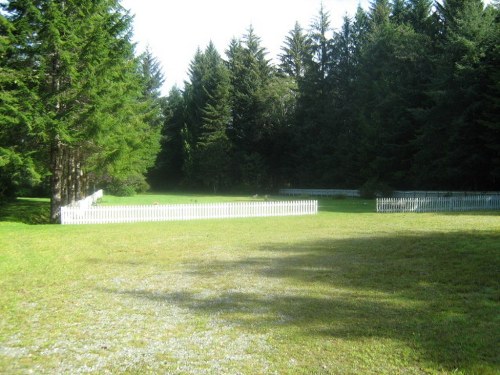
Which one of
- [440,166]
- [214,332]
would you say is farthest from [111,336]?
[440,166]

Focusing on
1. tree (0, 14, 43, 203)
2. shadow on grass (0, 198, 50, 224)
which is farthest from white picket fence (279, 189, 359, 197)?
tree (0, 14, 43, 203)

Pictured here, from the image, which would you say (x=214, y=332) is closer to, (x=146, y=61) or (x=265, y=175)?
(x=265, y=175)

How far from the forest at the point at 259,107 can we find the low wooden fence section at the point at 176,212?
198cm

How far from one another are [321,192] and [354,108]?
419 inches

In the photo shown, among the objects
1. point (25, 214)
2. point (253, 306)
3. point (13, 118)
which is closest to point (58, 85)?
point (13, 118)

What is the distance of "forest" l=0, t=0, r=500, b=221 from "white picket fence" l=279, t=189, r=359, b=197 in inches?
105

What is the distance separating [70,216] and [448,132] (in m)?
30.1

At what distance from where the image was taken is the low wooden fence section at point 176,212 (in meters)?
21.1

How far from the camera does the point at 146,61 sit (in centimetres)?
6969

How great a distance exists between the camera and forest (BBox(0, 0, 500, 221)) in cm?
2047

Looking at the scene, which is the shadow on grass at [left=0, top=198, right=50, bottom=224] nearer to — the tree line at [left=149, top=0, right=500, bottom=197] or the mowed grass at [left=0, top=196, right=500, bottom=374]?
the mowed grass at [left=0, top=196, right=500, bottom=374]

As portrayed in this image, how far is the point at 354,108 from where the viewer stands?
51500mm

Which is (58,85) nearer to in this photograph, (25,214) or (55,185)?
(55,185)

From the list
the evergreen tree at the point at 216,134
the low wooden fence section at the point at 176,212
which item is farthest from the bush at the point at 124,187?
the low wooden fence section at the point at 176,212
